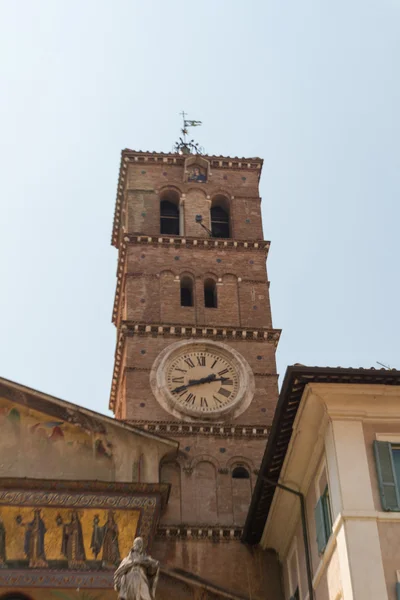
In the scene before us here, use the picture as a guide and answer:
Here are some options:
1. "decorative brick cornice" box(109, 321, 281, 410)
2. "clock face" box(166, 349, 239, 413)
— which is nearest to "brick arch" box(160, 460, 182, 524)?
"clock face" box(166, 349, 239, 413)

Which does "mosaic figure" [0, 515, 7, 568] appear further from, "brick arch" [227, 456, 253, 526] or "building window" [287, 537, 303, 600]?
"brick arch" [227, 456, 253, 526]

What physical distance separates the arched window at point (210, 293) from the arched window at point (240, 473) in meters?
5.30

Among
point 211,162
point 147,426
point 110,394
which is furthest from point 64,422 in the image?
point 211,162

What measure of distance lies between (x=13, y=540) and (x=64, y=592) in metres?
1.48

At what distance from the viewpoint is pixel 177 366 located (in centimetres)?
2875

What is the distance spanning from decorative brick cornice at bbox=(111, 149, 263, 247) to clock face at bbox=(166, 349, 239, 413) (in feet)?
24.4

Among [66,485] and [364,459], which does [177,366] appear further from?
[364,459]

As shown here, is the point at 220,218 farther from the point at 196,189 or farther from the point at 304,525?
the point at 304,525

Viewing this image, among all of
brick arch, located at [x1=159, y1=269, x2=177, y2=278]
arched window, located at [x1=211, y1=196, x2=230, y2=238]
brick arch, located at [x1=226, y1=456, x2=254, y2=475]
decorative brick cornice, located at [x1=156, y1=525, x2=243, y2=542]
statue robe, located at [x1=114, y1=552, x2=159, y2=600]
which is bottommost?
statue robe, located at [x1=114, y1=552, x2=159, y2=600]

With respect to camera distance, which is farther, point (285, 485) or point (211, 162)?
point (211, 162)

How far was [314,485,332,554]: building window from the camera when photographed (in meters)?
18.5

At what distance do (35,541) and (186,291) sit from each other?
10581 mm

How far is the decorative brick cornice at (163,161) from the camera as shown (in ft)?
112

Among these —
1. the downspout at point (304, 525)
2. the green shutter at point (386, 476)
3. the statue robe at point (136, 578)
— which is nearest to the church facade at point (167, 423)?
the downspout at point (304, 525)
